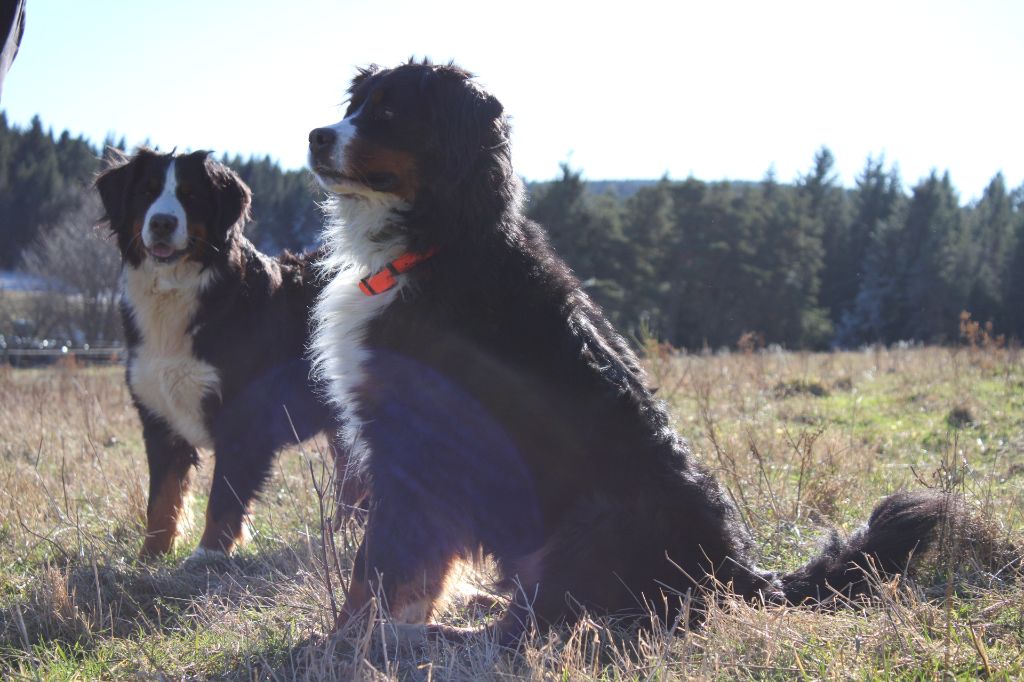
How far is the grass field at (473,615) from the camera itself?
2215mm

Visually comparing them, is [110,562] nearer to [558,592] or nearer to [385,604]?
[385,604]

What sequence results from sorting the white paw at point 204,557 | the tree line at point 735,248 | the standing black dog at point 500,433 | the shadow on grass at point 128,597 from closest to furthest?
1. the standing black dog at point 500,433
2. the shadow on grass at point 128,597
3. the white paw at point 204,557
4. the tree line at point 735,248

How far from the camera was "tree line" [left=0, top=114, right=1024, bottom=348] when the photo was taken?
125ft

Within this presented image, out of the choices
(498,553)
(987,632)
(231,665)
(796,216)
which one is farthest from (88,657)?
(796,216)

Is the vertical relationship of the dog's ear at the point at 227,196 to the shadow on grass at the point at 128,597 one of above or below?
above

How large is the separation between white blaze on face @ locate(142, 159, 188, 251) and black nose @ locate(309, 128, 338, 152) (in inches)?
61.9

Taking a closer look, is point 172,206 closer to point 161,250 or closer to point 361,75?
point 161,250

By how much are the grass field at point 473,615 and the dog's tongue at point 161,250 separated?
1.23 m

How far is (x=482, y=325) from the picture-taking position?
9.30 ft

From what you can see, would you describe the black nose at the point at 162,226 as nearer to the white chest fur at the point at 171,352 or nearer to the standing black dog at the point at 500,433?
the white chest fur at the point at 171,352

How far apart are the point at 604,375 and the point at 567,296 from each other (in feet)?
1.15

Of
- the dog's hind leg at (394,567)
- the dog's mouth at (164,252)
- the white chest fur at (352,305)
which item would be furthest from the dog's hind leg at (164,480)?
the dog's hind leg at (394,567)

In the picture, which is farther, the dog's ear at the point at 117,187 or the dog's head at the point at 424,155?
the dog's ear at the point at 117,187

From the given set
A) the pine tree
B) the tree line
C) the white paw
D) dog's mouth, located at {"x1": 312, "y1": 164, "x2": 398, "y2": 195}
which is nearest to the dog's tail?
dog's mouth, located at {"x1": 312, "y1": 164, "x2": 398, "y2": 195}
